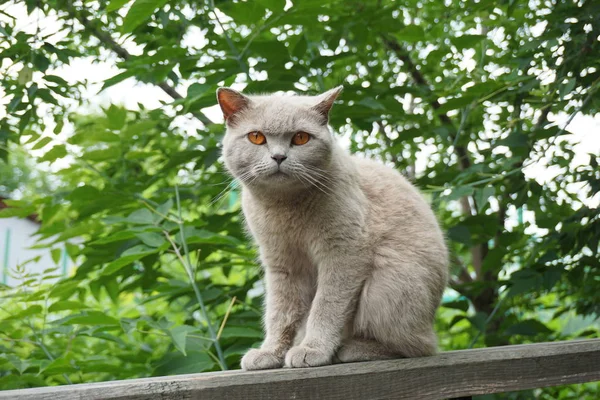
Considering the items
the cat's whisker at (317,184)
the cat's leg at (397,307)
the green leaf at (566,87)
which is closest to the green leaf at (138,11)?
the cat's whisker at (317,184)

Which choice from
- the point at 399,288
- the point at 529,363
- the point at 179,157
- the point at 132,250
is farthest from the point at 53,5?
the point at 529,363

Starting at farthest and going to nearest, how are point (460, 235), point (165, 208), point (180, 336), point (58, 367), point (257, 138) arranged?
point (460, 235) < point (165, 208) < point (58, 367) < point (180, 336) < point (257, 138)

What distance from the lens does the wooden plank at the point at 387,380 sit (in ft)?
4.07

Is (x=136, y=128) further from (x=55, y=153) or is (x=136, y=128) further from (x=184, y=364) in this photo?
(x=184, y=364)

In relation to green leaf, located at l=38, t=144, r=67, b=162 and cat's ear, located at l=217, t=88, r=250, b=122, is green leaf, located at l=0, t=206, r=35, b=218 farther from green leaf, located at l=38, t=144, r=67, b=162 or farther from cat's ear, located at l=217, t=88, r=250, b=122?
cat's ear, located at l=217, t=88, r=250, b=122

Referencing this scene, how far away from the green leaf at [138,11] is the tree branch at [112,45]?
75cm

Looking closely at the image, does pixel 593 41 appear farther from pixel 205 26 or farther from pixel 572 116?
pixel 205 26

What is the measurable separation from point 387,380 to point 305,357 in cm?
23

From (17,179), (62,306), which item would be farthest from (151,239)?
(17,179)

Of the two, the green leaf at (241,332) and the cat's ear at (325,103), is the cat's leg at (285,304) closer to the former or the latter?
the green leaf at (241,332)

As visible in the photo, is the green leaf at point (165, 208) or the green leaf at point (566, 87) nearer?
the green leaf at point (566, 87)

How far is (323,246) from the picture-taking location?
1818 mm

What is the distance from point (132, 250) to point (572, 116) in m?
1.63

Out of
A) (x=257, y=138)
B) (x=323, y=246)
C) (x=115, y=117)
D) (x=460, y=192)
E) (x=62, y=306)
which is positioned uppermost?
(x=115, y=117)
